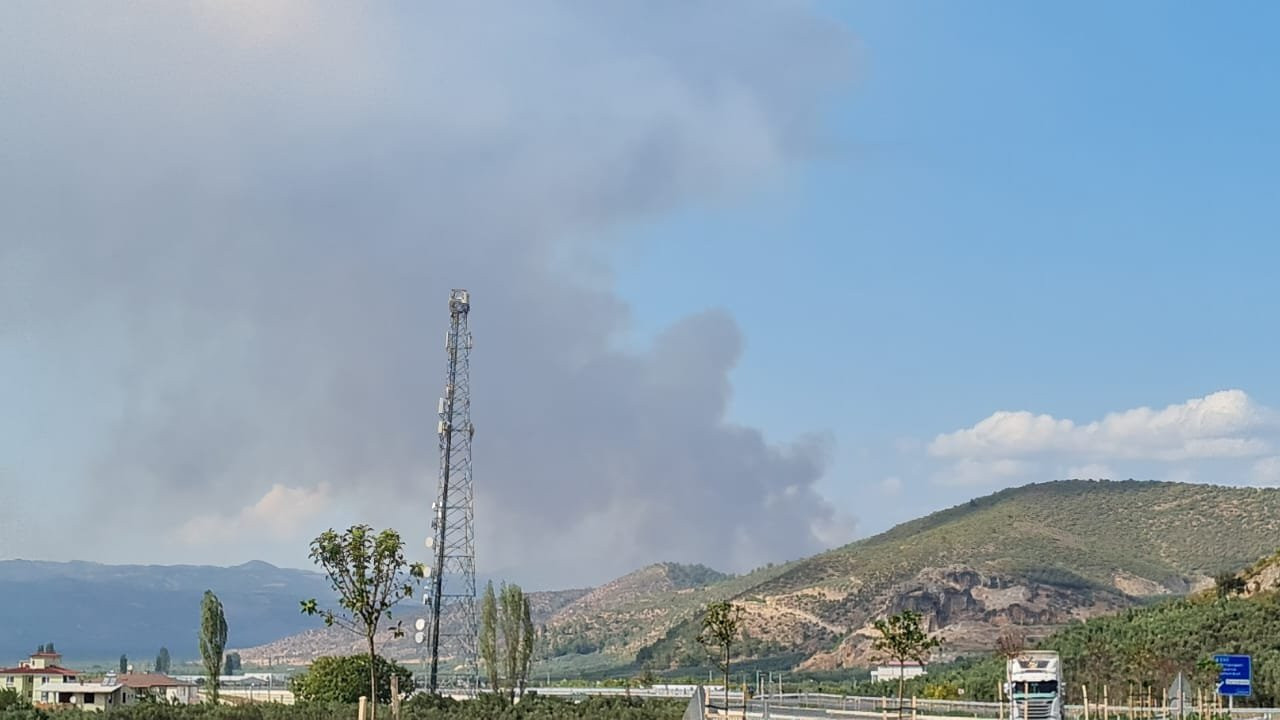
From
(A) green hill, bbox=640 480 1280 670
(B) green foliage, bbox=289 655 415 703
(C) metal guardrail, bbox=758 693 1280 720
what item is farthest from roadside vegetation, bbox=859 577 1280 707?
(A) green hill, bbox=640 480 1280 670

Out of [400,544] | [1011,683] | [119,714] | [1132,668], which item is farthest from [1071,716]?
[119,714]

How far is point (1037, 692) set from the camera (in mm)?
55688

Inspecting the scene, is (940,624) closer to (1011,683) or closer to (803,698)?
(803,698)

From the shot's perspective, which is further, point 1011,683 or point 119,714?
point 119,714

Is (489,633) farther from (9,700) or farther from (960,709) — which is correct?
(960,709)

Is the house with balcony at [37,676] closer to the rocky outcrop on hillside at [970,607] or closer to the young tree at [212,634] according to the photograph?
the young tree at [212,634]

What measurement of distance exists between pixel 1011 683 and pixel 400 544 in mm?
24002

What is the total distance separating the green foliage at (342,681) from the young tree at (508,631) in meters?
16.6

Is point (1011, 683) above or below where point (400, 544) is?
below

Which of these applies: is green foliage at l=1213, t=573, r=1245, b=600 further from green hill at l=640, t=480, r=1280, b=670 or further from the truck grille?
the truck grille

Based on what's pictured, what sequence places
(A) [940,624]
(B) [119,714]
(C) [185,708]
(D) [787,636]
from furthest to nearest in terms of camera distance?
(D) [787,636], (A) [940,624], (C) [185,708], (B) [119,714]

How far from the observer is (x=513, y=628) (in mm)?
112438

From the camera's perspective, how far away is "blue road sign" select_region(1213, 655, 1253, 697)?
233 feet

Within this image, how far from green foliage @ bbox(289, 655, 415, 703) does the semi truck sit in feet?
139
